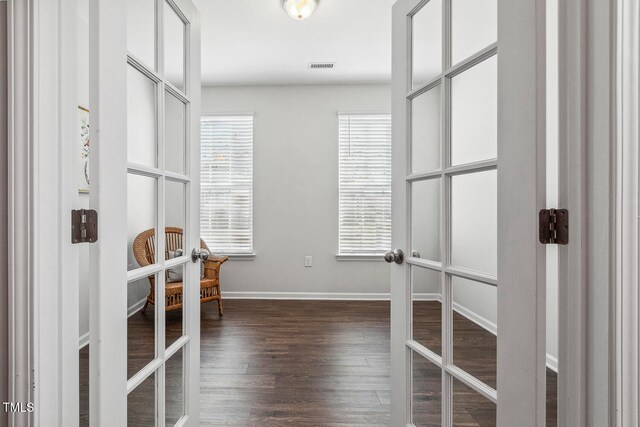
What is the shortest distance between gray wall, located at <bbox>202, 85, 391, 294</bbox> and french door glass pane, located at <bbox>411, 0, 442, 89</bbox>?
108 inches

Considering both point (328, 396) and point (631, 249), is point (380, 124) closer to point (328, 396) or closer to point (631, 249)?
point (328, 396)

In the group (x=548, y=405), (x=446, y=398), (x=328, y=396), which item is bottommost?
(x=328, y=396)

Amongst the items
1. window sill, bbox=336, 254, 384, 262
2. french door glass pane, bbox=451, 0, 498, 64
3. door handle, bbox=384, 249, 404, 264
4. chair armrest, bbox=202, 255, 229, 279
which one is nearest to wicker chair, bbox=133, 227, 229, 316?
door handle, bbox=384, 249, 404, 264

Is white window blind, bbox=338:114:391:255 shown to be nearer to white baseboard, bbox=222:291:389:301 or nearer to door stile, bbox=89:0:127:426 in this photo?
white baseboard, bbox=222:291:389:301

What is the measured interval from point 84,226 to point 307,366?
5.95 feet

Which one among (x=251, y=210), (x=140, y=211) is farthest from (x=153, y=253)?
(x=251, y=210)

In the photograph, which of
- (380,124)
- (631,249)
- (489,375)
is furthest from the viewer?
(380,124)

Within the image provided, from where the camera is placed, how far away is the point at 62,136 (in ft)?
2.68

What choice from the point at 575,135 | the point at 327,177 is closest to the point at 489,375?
the point at 575,135

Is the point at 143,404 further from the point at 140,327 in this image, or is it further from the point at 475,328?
the point at 475,328

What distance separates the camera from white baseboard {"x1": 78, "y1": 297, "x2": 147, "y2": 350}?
2.90 ft

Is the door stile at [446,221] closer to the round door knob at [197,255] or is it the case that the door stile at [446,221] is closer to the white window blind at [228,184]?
Answer: the round door knob at [197,255]

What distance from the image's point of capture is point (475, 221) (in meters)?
1.06

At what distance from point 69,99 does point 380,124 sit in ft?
11.6
